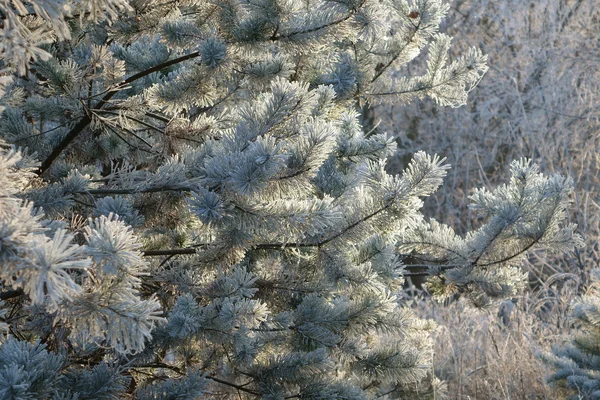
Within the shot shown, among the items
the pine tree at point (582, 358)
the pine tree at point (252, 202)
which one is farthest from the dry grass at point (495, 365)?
the pine tree at point (252, 202)

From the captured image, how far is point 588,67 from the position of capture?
9.69m

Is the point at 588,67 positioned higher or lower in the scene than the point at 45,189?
higher

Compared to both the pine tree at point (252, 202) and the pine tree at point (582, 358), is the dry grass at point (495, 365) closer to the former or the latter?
the pine tree at point (582, 358)

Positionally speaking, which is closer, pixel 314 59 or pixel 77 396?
pixel 77 396

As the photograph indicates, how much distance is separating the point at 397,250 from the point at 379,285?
0.60 meters

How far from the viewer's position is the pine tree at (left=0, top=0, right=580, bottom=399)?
7.75 feet

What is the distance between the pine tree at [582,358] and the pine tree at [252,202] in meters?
1.00

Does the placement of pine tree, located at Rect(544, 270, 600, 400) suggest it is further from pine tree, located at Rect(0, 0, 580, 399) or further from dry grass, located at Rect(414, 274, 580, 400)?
pine tree, located at Rect(0, 0, 580, 399)

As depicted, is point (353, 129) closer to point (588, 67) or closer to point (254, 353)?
point (254, 353)

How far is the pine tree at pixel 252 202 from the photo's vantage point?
236 cm

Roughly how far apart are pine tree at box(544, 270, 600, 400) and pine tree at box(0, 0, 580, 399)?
39.5 inches

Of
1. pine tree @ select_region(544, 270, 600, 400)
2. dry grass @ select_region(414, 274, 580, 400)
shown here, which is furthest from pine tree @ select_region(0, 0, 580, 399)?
dry grass @ select_region(414, 274, 580, 400)

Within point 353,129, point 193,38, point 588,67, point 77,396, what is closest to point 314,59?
point 353,129

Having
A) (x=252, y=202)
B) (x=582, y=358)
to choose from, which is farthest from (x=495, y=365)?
(x=252, y=202)
